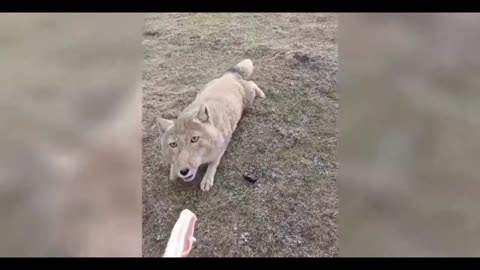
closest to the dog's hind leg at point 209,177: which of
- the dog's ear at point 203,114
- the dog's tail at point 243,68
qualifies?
the dog's ear at point 203,114

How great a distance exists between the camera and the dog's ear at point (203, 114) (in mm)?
1391

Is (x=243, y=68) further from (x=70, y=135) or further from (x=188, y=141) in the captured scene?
(x=70, y=135)

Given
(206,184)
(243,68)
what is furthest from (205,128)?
(243,68)

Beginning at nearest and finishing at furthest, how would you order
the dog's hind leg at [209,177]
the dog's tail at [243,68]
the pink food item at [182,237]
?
the pink food item at [182,237], the dog's hind leg at [209,177], the dog's tail at [243,68]

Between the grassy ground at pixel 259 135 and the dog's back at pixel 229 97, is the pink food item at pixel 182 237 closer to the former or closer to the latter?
the grassy ground at pixel 259 135

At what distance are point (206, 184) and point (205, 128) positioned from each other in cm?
→ 14

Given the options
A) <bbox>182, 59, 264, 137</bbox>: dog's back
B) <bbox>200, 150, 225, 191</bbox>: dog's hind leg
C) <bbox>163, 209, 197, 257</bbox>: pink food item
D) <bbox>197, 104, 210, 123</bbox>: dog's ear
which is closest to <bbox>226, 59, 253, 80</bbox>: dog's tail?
<bbox>182, 59, 264, 137</bbox>: dog's back

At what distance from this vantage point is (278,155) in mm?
1413

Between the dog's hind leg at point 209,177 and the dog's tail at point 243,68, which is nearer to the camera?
the dog's hind leg at point 209,177

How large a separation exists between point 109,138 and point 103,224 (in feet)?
0.71

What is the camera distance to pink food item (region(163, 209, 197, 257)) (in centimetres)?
126

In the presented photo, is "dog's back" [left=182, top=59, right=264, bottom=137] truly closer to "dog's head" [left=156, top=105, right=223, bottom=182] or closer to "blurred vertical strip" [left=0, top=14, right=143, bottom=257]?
"dog's head" [left=156, top=105, right=223, bottom=182]

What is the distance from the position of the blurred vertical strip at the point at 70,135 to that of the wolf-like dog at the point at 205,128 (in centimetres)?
10
